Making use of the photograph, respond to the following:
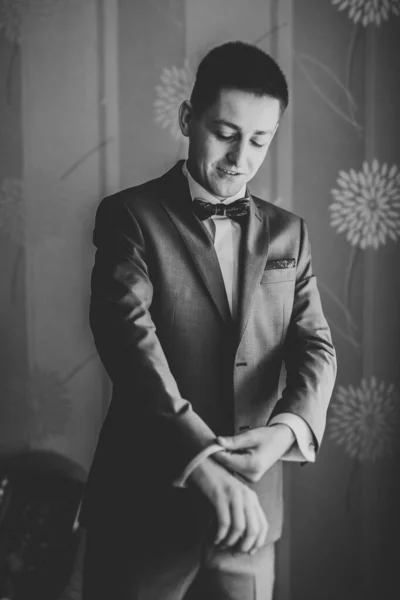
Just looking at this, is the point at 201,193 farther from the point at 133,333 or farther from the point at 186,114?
the point at 133,333

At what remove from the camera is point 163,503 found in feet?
3.87

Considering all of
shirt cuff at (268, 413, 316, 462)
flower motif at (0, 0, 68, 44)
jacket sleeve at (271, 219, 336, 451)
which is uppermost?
flower motif at (0, 0, 68, 44)

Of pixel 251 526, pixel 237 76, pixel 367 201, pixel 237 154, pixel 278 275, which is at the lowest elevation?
pixel 251 526

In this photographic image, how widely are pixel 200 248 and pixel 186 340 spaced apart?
19 centimetres

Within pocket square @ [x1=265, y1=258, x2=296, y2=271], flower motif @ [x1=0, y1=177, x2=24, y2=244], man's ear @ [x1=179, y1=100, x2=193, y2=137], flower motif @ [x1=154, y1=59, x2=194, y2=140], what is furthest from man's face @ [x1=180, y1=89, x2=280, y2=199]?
flower motif @ [x1=0, y1=177, x2=24, y2=244]

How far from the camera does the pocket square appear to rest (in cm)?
123

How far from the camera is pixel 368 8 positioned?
1.67 m

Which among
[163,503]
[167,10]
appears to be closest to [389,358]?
[163,503]

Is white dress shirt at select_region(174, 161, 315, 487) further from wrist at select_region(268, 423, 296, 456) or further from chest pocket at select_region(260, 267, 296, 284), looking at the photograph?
wrist at select_region(268, 423, 296, 456)

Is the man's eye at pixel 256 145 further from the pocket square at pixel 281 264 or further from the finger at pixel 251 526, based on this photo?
the finger at pixel 251 526

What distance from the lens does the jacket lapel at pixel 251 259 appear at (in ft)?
3.85

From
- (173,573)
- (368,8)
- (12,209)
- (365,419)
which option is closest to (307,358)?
(173,573)

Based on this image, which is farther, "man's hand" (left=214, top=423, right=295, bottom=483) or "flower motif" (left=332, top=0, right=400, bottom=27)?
"flower motif" (left=332, top=0, right=400, bottom=27)

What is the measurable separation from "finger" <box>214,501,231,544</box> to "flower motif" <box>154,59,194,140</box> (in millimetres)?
1092
